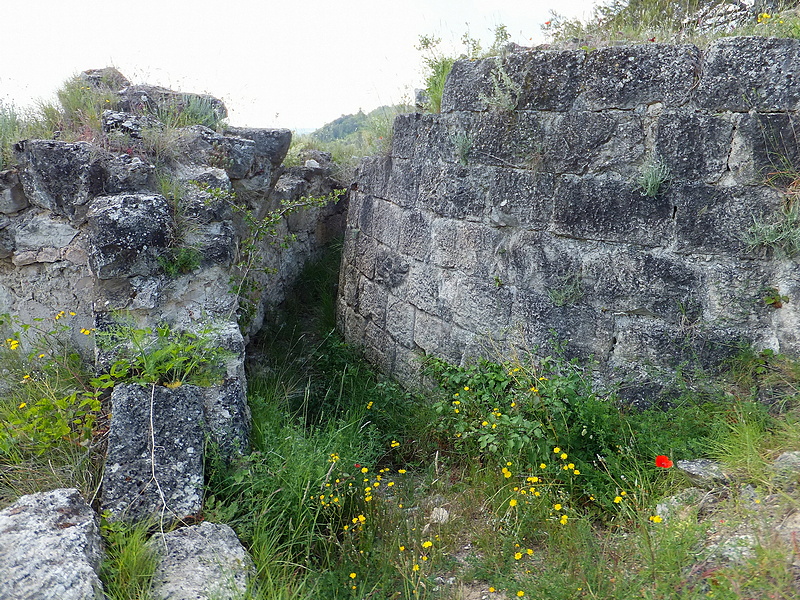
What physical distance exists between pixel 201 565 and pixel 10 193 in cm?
310

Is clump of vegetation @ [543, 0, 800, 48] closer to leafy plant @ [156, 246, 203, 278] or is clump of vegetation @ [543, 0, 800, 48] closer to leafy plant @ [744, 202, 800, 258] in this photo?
leafy plant @ [744, 202, 800, 258]

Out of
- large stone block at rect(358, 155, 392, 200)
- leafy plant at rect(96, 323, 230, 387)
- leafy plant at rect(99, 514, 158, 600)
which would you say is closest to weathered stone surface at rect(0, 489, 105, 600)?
leafy plant at rect(99, 514, 158, 600)

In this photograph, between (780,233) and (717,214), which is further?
(717,214)

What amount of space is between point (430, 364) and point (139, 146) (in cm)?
260

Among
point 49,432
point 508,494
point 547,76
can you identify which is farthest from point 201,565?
point 547,76

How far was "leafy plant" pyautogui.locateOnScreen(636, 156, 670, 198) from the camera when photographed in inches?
122

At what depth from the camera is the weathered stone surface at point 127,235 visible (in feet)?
11.1

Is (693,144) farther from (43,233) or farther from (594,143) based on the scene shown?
(43,233)

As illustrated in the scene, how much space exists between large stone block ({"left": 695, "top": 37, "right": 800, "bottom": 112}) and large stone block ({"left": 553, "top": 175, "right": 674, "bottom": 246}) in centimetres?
56

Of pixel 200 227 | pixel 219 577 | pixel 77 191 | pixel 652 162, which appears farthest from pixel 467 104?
pixel 219 577

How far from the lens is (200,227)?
12.3 ft

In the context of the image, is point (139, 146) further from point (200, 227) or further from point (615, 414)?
point (615, 414)

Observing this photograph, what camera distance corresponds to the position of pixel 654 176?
10.2ft

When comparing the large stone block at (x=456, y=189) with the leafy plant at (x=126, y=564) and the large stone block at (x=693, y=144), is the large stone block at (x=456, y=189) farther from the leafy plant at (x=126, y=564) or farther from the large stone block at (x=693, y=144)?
the leafy plant at (x=126, y=564)
